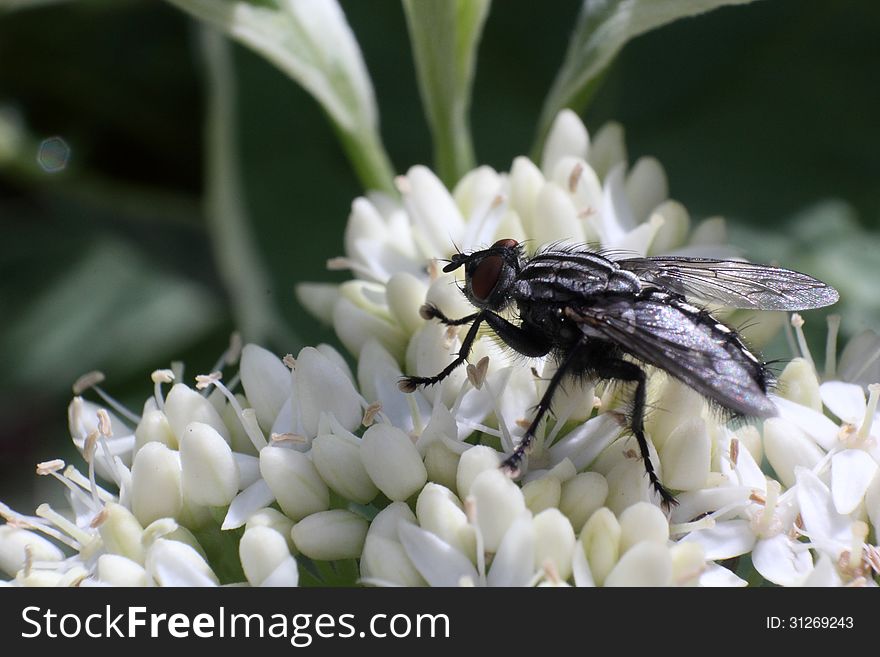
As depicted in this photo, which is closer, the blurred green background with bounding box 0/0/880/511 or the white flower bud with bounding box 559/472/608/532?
the white flower bud with bounding box 559/472/608/532

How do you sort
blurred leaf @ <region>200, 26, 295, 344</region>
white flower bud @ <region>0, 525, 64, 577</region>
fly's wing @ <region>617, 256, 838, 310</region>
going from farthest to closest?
1. blurred leaf @ <region>200, 26, 295, 344</region>
2. fly's wing @ <region>617, 256, 838, 310</region>
3. white flower bud @ <region>0, 525, 64, 577</region>

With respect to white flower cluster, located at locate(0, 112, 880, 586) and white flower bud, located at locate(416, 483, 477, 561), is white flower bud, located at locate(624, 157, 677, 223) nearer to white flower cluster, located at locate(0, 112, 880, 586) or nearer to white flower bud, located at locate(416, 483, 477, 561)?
white flower cluster, located at locate(0, 112, 880, 586)

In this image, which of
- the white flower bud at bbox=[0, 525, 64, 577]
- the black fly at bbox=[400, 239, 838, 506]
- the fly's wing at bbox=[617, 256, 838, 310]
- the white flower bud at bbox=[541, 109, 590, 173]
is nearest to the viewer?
the black fly at bbox=[400, 239, 838, 506]

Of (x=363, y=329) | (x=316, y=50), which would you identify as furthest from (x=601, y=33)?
(x=363, y=329)

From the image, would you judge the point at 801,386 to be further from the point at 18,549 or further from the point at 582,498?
the point at 18,549

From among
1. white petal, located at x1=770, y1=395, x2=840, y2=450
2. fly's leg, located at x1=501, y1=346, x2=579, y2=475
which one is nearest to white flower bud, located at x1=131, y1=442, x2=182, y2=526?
fly's leg, located at x1=501, y1=346, x2=579, y2=475
